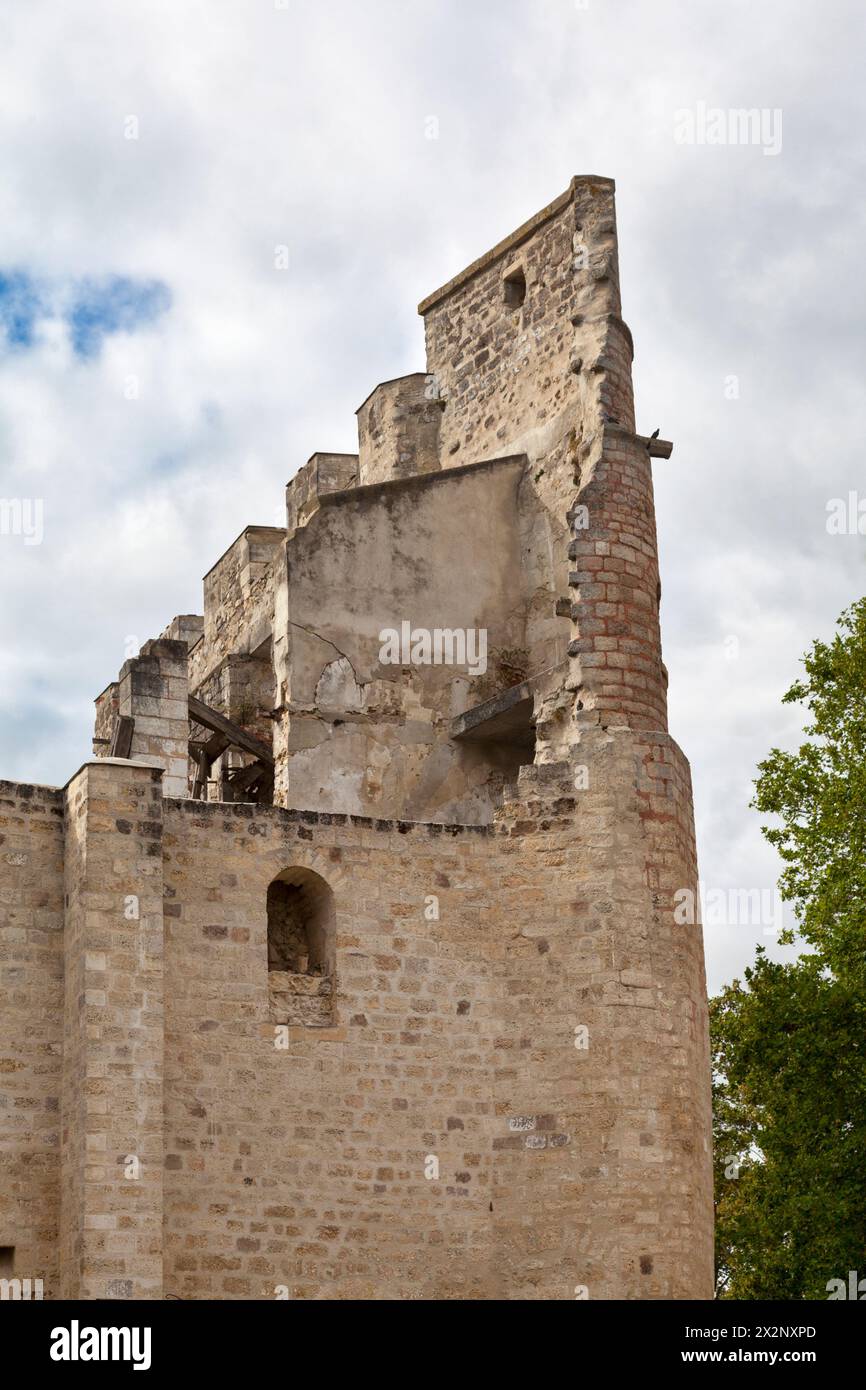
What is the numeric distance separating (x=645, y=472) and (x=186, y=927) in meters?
5.45

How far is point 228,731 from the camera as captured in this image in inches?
856

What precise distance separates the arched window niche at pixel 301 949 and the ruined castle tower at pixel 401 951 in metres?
0.03

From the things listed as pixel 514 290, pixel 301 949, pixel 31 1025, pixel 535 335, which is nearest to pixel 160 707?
pixel 301 949

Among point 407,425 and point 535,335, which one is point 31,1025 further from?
point 407,425

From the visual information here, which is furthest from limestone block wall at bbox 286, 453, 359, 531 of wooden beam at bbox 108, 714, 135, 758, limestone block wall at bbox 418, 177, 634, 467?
wooden beam at bbox 108, 714, 135, 758

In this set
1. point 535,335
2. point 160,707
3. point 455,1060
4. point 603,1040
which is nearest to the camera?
point 603,1040

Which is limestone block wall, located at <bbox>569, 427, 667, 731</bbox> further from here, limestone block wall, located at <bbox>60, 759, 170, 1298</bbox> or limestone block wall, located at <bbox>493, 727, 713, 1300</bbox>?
limestone block wall, located at <bbox>60, 759, 170, 1298</bbox>

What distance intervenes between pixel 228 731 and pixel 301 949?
5.36 m

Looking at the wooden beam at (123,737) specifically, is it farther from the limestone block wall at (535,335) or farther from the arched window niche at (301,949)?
the limestone block wall at (535,335)

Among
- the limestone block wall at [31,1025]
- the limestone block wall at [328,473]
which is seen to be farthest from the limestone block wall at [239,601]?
the limestone block wall at [31,1025]

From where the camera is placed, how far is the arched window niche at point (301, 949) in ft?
52.7
